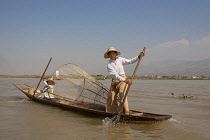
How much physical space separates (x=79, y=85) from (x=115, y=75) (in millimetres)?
2035

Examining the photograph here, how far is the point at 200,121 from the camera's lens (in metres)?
5.04

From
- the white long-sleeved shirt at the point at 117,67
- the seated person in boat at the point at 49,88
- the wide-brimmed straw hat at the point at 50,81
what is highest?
the white long-sleeved shirt at the point at 117,67

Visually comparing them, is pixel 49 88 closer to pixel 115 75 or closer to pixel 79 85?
pixel 79 85

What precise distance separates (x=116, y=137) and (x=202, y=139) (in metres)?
1.69

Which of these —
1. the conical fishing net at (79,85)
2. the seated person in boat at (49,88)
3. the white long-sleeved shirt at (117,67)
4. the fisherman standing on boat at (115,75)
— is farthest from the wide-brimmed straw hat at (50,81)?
the white long-sleeved shirt at (117,67)

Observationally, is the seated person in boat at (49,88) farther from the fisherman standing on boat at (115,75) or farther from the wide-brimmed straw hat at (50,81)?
the fisherman standing on boat at (115,75)

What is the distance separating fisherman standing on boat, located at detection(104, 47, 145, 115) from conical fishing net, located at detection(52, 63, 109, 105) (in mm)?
676

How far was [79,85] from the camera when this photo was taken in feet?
19.8

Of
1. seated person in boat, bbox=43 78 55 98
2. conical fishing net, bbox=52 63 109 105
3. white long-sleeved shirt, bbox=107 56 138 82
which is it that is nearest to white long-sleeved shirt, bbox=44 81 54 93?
seated person in boat, bbox=43 78 55 98

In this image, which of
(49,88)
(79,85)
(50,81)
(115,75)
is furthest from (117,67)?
(49,88)

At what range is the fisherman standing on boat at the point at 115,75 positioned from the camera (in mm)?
4453

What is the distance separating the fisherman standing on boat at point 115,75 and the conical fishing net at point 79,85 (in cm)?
68

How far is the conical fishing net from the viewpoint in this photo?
571cm

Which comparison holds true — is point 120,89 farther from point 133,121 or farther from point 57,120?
point 57,120
